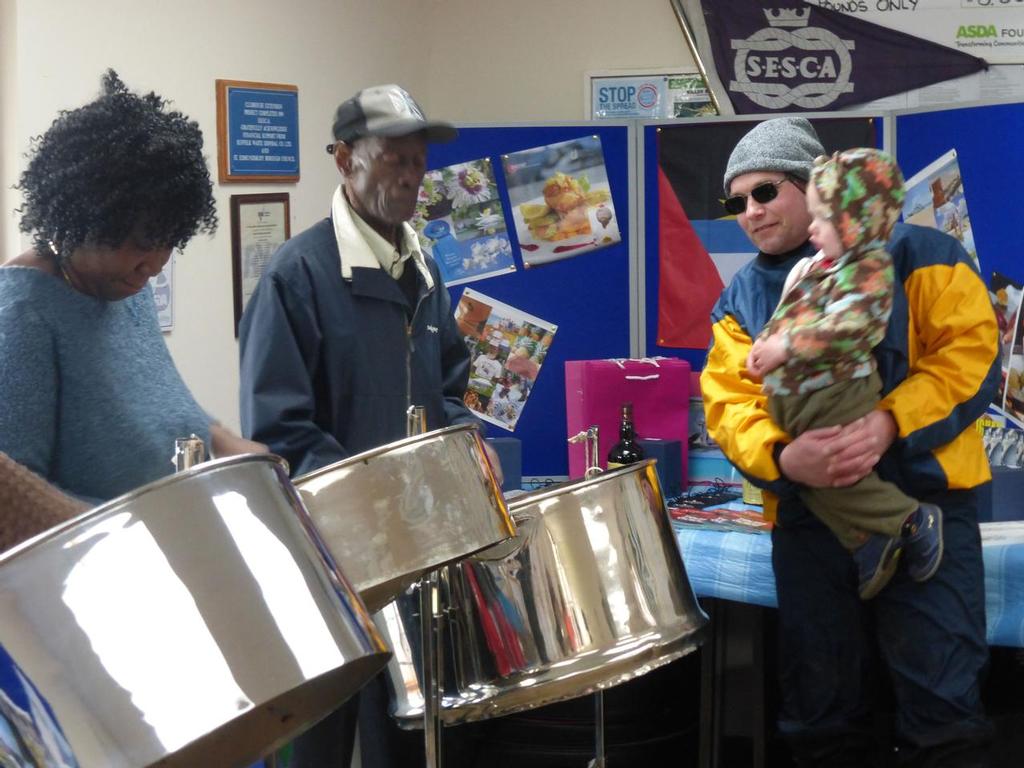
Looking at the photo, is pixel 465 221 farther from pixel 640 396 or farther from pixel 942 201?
pixel 942 201

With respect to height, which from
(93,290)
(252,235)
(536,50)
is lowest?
(93,290)

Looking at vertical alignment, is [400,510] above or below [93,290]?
below

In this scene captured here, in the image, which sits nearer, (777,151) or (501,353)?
(777,151)

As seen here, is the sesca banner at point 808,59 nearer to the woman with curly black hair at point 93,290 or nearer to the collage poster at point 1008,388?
the collage poster at point 1008,388

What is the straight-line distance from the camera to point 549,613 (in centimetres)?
160

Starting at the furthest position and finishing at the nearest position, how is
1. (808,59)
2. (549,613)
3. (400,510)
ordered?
(808,59) < (549,613) < (400,510)

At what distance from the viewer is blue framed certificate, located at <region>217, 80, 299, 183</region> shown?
3.04 m

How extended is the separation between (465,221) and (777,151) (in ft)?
4.03

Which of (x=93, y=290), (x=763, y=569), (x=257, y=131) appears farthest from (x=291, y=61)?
(x=93, y=290)

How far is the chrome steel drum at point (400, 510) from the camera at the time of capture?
4.35ft

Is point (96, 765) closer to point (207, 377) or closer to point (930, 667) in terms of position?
point (930, 667)

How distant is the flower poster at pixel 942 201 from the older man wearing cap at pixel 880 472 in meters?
0.92

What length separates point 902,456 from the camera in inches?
76.4

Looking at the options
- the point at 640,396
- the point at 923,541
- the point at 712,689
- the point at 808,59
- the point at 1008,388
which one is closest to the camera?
the point at 923,541
